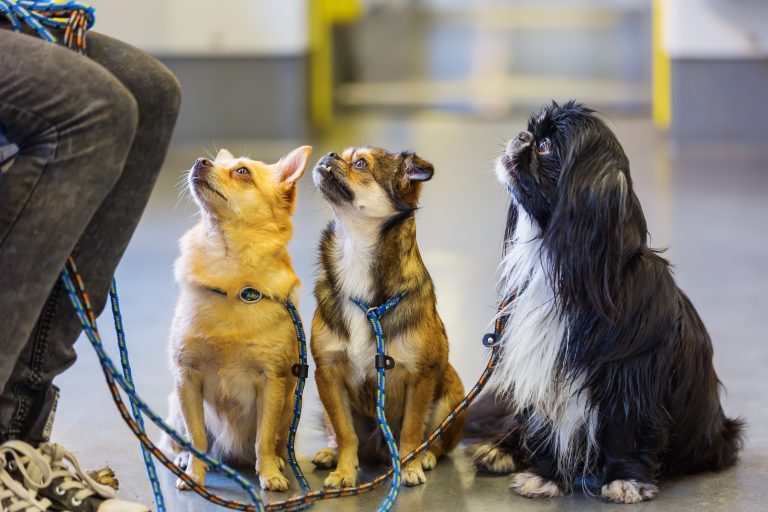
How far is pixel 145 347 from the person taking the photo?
3.50m

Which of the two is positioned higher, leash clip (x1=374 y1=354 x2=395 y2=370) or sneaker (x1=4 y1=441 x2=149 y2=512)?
leash clip (x1=374 y1=354 x2=395 y2=370)

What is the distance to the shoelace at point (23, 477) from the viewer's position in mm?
1976

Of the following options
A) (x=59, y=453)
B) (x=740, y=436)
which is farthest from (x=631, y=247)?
(x=59, y=453)

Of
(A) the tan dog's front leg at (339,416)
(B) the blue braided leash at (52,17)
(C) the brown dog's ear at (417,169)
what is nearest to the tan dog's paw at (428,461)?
(A) the tan dog's front leg at (339,416)

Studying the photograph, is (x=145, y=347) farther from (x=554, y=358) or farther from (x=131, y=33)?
(x=131, y=33)

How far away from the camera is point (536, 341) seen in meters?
2.33

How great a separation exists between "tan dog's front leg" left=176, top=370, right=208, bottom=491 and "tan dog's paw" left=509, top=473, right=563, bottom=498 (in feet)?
2.30

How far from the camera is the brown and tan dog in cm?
248

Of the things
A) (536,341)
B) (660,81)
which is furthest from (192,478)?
(660,81)

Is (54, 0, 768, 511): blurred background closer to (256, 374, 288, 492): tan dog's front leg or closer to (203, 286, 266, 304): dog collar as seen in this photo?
(256, 374, 288, 492): tan dog's front leg

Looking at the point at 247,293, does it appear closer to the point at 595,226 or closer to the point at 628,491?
the point at 595,226

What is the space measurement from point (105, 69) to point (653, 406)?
4.21 feet

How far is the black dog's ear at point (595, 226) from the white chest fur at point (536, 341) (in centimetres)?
7

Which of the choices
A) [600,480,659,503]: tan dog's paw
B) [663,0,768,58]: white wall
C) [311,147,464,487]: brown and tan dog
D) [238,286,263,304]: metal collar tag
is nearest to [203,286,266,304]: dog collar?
[238,286,263,304]: metal collar tag
